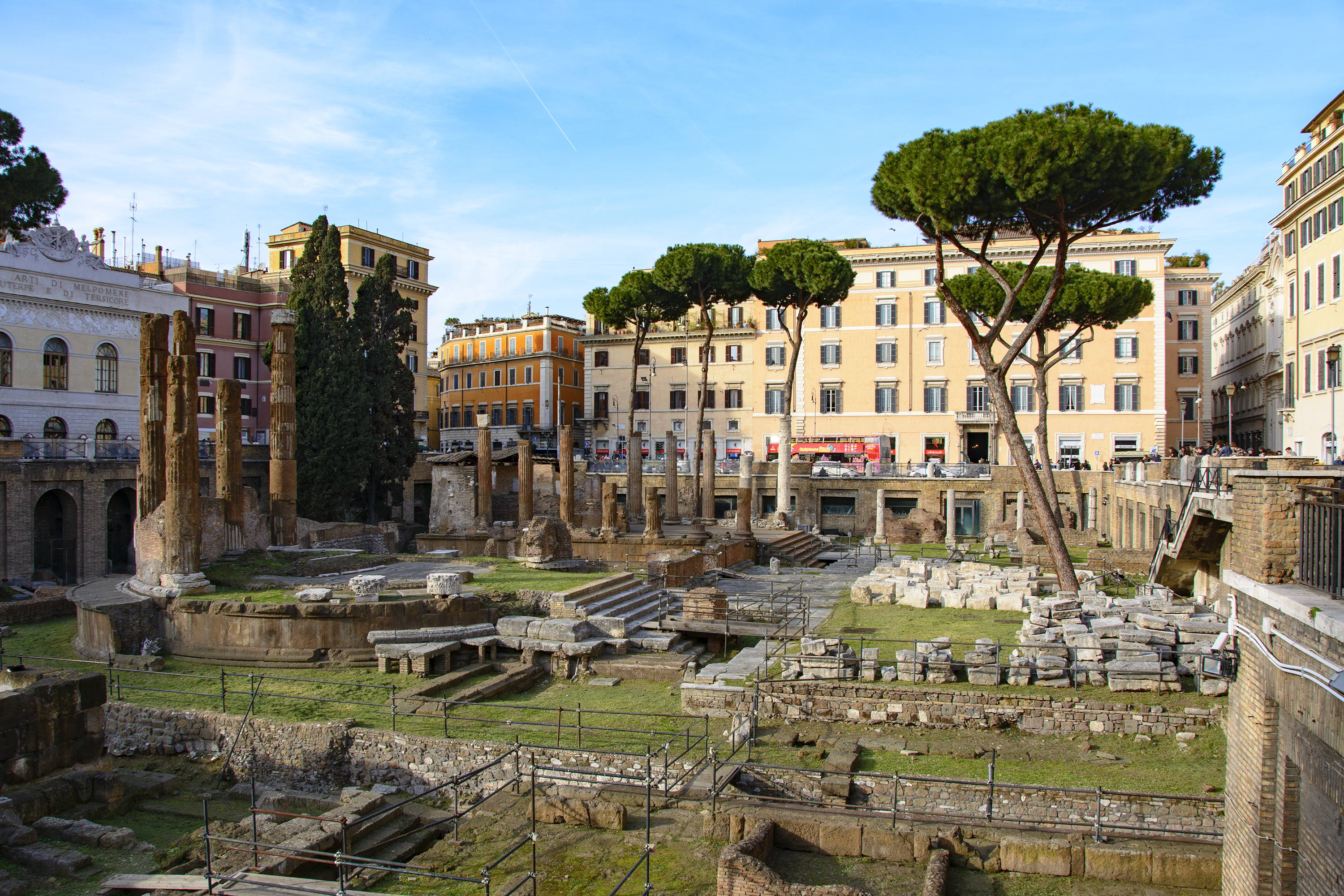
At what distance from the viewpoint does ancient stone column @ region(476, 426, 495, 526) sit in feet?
108

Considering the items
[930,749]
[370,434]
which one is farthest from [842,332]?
[930,749]

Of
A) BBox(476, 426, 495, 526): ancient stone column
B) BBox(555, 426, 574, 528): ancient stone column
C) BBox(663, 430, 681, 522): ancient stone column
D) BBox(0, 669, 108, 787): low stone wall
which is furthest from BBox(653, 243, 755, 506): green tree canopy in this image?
BBox(0, 669, 108, 787): low stone wall

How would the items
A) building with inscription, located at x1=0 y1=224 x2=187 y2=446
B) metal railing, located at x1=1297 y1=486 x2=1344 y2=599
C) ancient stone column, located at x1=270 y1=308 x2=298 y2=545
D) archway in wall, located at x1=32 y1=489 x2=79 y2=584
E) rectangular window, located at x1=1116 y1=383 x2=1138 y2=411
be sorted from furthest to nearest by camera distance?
rectangular window, located at x1=1116 y1=383 x2=1138 y2=411 < building with inscription, located at x1=0 y1=224 x2=187 y2=446 < archway in wall, located at x1=32 y1=489 x2=79 y2=584 < ancient stone column, located at x1=270 y1=308 x2=298 y2=545 < metal railing, located at x1=1297 y1=486 x2=1344 y2=599

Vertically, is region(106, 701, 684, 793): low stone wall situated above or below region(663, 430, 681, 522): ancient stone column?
below

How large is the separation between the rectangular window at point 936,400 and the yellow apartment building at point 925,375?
0.18 feet

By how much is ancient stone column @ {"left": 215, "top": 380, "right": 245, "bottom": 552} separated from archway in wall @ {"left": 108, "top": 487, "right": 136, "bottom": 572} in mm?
11329

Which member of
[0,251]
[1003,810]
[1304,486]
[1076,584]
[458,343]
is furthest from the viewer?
[458,343]

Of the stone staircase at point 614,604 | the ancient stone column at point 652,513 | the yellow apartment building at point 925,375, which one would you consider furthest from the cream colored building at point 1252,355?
the stone staircase at point 614,604

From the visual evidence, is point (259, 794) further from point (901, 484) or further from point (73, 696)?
point (901, 484)

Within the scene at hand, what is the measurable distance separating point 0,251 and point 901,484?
125 ft

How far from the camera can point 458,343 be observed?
68.4m

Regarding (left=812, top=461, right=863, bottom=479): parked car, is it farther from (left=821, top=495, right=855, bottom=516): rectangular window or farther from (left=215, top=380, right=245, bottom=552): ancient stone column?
(left=215, top=380, right=245, bottom=552): ancient stone column

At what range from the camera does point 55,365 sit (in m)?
34.8

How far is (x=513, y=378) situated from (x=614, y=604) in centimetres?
4490
